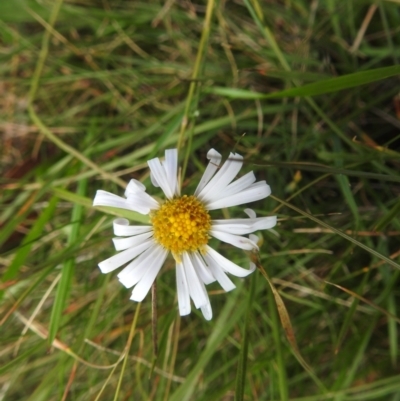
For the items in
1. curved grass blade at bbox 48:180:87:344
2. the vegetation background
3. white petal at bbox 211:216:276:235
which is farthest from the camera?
the vegetation background

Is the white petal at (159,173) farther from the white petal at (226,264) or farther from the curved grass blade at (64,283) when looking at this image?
the curved grass blade at (64,283)

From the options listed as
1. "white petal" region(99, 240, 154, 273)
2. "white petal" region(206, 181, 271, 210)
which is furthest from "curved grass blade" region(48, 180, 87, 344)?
"white petal" region(206, 181, 271, 210)

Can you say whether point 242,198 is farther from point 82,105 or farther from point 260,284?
point 82,105

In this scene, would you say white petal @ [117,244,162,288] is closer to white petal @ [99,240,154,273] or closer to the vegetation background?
white petal @ [99,240,154,273]

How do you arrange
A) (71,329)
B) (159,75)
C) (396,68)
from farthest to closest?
(159,75), (71,329), (396,68)

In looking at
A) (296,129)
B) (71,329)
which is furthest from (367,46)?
(71,329)

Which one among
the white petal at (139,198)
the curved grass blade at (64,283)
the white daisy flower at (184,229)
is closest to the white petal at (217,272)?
the white daisy flower at (184,229)

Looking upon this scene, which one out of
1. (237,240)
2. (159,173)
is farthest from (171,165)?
(237,240)

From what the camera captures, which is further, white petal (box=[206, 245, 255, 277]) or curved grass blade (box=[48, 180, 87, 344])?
curved grass blade (box=[48, 180, 87, 344])
